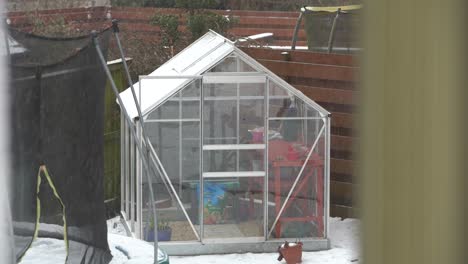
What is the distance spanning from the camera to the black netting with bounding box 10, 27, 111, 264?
318 centimetres

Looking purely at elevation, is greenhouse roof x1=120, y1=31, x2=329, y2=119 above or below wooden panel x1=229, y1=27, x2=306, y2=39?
below

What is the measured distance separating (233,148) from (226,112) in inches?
7.5

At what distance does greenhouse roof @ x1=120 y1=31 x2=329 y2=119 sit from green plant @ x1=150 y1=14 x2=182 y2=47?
2.64ft

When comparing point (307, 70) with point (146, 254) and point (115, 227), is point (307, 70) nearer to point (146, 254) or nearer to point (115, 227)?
point (115, 227)

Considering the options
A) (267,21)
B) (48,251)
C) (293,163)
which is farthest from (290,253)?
(267,21)

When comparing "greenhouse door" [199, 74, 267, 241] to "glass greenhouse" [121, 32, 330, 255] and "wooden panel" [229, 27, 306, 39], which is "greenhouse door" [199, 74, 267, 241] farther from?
"wooden panel" [229, 27, 306, 39]

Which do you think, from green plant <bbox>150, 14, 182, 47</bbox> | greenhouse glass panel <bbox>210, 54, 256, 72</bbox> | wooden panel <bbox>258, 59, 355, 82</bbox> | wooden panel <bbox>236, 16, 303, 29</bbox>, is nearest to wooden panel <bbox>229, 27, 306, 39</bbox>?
wooden panel <bbox>236, 16, 303, 29</bbox>

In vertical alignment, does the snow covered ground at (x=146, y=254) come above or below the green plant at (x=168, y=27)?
below

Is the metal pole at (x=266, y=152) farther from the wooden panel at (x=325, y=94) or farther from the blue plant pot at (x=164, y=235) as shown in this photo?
the wooden panel at (x=325, y=94)

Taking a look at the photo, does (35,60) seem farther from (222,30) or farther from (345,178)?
(222,30)

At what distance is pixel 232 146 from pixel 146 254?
741 millimetres

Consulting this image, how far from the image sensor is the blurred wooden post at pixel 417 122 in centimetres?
20

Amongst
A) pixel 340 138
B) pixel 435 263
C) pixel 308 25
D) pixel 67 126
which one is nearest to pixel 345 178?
pixel 340 138

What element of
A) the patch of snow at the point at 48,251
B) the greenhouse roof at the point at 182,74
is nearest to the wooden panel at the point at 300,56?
the greenhouse roof at the point at 182,74
